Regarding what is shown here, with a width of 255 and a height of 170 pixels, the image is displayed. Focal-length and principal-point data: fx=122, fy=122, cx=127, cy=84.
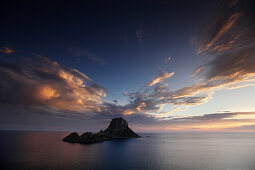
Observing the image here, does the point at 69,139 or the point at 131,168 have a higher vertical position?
the point at 69,139

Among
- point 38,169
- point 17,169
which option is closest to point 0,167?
point 17,169

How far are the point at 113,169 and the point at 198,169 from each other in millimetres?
35145

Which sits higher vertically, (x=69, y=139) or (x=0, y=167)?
(x=69, y=139)

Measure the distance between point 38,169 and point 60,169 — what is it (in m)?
8.18

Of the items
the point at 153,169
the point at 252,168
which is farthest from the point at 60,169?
the point at 252,168

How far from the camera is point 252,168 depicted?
169 ft

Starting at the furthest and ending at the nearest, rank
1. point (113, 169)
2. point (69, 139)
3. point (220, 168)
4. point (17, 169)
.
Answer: point (69, 139) → point (220, 168) → point (113, 169) → point (17, 169)

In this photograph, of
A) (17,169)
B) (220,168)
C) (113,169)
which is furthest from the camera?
(220,168)

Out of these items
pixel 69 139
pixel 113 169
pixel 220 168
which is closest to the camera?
pixel 113 169

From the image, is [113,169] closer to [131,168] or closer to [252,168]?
[131,168]

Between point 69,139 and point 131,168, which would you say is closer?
point 131,168

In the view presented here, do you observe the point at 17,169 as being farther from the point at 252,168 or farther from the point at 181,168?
the point at 252,168

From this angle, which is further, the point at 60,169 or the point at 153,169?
the point at 153,169

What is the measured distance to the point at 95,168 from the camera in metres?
50.3
